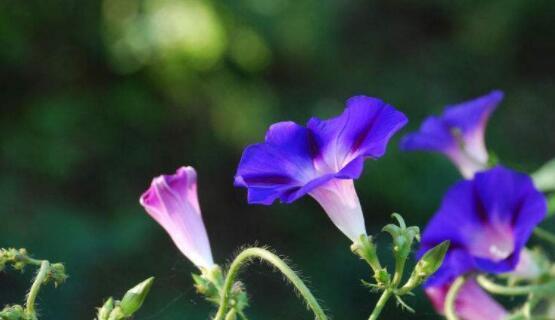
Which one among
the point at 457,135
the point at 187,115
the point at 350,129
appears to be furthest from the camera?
the point at 187,115

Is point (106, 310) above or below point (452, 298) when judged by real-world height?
above

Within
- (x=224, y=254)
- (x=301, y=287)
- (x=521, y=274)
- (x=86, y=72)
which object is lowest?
(x=224, y=254)

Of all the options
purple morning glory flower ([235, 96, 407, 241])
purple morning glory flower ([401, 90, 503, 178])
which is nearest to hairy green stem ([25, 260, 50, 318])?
purple morning glory flower ([235, 96, 407, 241])

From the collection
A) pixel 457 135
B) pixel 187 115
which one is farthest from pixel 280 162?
pixel 187 115

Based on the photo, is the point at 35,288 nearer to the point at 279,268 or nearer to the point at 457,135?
the point at 279,268

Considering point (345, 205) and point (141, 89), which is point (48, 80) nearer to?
point (141, 89)

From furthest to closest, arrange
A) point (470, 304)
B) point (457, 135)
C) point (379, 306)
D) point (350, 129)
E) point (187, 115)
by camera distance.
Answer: point (187, 115), point (457, 135), point (470, 304), point (350, 129), point (379, 306)

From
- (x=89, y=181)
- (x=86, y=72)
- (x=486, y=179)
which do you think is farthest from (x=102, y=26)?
(x=486, y=179)

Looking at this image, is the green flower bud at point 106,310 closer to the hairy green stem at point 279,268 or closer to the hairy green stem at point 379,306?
the hairy green stem at point 279,268
